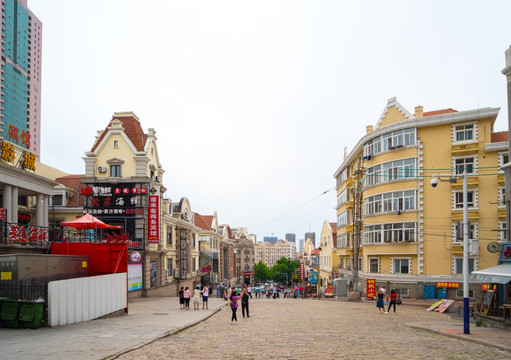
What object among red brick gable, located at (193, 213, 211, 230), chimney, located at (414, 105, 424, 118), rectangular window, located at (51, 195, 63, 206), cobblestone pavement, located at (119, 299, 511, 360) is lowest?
cobblestone pavement, located at (119, 299, 511, 360)

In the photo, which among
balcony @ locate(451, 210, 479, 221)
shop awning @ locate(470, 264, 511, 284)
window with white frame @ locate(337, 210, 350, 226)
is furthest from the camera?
window with white frame @ locate(337, 210, 350, 226)

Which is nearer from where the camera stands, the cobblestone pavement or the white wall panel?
the cobblestone pavement

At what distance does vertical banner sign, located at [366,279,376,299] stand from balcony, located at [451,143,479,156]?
498 inches

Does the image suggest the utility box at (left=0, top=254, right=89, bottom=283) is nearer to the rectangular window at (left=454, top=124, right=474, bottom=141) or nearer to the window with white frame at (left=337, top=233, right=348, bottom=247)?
the rectangular window at (left=454, top=124, right=474, bottom=141)

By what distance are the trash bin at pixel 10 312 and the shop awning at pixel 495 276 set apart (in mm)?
17970

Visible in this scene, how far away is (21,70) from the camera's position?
144125 millimetres

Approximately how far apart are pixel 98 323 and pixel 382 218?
27353mm

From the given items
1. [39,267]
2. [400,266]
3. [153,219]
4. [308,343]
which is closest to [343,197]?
[400,266]

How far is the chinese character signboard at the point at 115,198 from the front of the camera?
1495 inches

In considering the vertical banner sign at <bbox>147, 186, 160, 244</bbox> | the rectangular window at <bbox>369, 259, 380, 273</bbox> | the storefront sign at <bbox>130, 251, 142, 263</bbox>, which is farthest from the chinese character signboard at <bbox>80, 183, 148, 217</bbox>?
the rectangular window at <bbox>369, 259, 380, 273</bbox>

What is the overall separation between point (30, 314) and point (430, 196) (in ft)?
102

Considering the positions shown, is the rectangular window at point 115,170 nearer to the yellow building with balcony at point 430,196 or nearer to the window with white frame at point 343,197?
the yellow building with balcony at point 430,196

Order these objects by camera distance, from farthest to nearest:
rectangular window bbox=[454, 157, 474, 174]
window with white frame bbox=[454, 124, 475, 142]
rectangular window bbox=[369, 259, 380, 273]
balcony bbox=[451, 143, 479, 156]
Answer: rectangular window bbox=[369, 259, 380, 273]
window with white frame bbox=[454, 124, 475, 142]
rectangular window bbox=[454, 157, 474, 174]
balcony bbox=[451, 143, 479, 156]

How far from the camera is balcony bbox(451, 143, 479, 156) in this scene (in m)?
35.9
